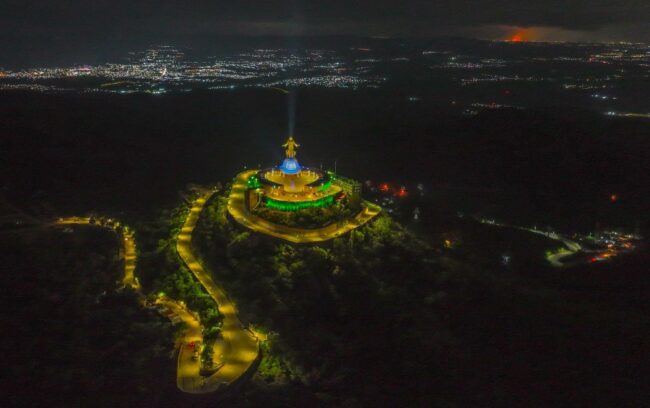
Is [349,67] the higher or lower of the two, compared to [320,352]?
higher

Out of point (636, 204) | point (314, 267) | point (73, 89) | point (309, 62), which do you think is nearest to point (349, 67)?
point (309, 62)

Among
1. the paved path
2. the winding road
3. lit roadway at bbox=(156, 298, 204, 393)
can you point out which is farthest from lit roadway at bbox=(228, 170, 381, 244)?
lit roadway at bbox=(156, 298, 204, 393)

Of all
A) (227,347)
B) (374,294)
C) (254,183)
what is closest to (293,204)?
(254,183)

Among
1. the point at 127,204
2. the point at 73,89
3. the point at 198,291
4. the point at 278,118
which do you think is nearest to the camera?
the point at 198,291

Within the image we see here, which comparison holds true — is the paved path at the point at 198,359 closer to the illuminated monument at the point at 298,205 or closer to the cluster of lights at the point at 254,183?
the illuminated monument at the point at 298,205

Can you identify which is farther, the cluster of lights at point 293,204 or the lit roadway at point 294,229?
the cluster of lights at point 293,204

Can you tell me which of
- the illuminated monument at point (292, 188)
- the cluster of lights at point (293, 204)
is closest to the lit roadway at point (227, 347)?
the cluster of lights at point (293, 204)

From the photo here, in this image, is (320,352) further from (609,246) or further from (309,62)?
(309,62)
